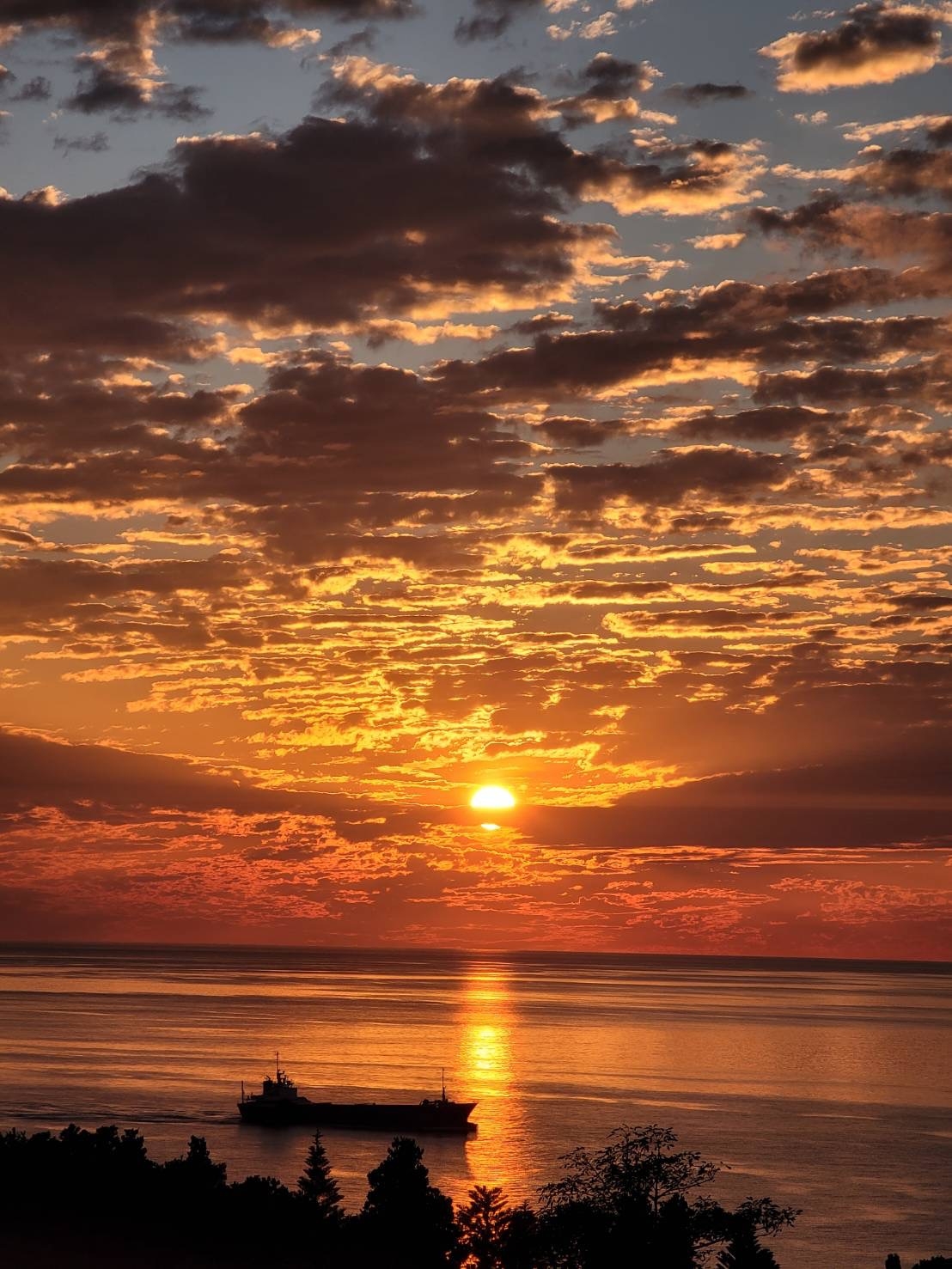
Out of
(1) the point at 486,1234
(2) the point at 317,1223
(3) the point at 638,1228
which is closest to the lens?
(3) the point at 638,1228

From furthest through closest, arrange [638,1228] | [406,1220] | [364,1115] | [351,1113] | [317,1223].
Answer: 1. [351,1113]
2. [364,1115]
3. [406,1220]
4. [317,1223]
5. [638,1228]

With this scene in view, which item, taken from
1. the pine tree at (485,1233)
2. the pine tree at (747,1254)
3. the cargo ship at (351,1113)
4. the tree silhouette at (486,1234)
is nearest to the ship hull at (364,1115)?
the cargo ship at (351,1113)

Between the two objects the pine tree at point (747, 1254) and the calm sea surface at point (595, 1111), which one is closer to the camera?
the pine tree at point (747, 1254)

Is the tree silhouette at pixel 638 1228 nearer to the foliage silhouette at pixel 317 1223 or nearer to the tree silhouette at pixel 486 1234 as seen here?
the foliage silhouette at pixel 317 1223

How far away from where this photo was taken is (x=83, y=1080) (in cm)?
15238

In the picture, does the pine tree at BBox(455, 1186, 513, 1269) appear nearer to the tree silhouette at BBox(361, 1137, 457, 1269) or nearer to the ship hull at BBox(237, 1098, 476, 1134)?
the tree silhouette at BBox(361, 1137, 457, 1269)

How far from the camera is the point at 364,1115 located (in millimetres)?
132625

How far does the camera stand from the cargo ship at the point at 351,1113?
418 feet

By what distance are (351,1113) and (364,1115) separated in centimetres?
157

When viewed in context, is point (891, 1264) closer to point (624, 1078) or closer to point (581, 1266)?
point (581, 1266)

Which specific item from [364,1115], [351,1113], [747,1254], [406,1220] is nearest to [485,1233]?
[406,1220]

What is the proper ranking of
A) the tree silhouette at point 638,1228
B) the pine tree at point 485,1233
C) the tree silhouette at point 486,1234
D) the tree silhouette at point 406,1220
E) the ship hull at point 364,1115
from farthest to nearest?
the ship hull at point 364,1115 < the tree silhouette at point 406,1220 < the pine tree at point 485,1233 < the tree silhouette at point 486,1234 < the tree silhouette at point 638,1228

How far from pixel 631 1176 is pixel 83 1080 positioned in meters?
107

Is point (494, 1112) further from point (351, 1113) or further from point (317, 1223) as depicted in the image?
point (317, 1223)
